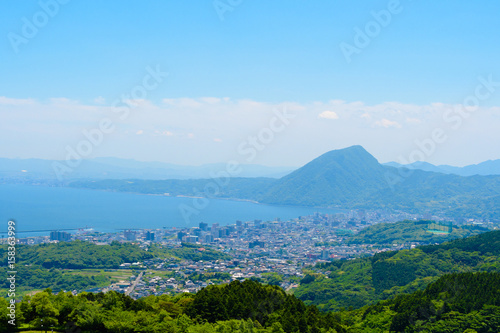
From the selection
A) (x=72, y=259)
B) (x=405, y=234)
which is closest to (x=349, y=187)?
(x=405, y=234)

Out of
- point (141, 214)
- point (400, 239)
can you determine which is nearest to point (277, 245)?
point (400, 239)

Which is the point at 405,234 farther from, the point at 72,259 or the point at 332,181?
the point at 332,181

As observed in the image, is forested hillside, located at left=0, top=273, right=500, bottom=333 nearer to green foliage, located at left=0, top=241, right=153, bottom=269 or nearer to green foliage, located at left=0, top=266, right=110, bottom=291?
green foliage, located at left=0, top=266, right=110, bottom=291

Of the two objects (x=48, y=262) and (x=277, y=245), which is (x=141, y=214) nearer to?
(x=277, y=245)

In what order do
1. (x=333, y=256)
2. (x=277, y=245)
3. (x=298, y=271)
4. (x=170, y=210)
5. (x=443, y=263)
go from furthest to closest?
(x=170, y=210) → (x=277, y=245) → (x=333, y=256) → (x=298, y=271) → (x=443, y=263)

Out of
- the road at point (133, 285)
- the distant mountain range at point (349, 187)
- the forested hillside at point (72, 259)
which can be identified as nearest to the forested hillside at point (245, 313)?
the road at point (133, 285)

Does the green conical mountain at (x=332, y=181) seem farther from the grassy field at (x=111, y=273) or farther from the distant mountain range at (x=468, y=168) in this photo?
the grassy field at (x=111, y=273)

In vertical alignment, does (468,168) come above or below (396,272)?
above

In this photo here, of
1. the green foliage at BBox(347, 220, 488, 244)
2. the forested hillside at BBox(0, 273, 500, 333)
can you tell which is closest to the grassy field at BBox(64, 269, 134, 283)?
the forested hillside at BBox(0, 273, 500, 333)
